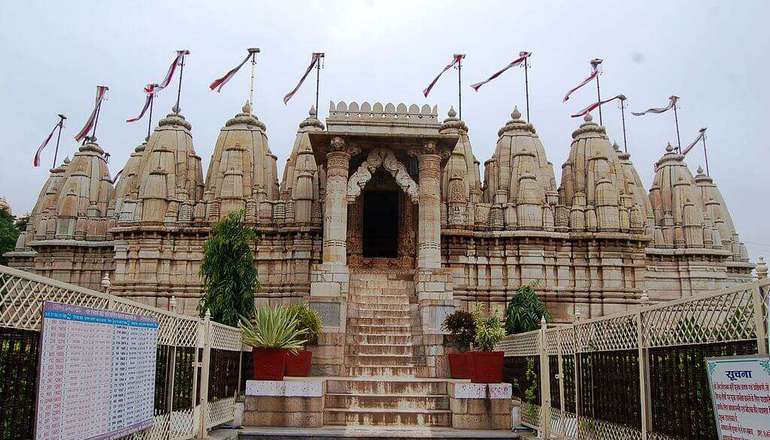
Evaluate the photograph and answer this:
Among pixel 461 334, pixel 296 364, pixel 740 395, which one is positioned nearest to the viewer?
pixel 740 395

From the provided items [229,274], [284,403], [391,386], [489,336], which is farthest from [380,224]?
[284,403]

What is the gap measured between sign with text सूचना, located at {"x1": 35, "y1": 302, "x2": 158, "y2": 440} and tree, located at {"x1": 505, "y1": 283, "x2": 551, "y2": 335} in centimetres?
1345

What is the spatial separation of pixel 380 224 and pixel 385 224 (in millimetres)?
238

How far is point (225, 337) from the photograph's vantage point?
12.1 m

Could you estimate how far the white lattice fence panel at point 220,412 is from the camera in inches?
429

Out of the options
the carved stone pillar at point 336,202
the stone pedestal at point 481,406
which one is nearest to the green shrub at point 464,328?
the stone pedestal at point 481,406

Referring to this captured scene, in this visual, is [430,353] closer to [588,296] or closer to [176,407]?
[176,407]

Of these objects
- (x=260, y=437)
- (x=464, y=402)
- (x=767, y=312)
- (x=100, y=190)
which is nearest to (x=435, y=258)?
(x=464, y=402)

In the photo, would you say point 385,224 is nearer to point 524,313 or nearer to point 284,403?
point 524,313

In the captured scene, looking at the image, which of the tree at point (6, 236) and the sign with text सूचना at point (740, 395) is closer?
the sign with text सूचना at point (740, 395)

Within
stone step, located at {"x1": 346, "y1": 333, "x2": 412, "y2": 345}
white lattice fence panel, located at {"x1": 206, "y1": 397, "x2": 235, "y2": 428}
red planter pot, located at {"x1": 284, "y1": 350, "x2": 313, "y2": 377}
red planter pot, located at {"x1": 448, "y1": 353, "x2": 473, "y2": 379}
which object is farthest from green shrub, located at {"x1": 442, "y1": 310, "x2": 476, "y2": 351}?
white lattice fence panel, located at {"x1": 206, "y1": 397, "x2": 235, "y2": 428}

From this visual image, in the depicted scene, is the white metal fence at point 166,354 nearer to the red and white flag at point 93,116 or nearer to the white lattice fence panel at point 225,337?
the white lattice fence panel at point 225,337

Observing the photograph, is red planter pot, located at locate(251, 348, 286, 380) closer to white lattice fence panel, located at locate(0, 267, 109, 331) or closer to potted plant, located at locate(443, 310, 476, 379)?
potted plant, located at locate(443, 310, 476, 379)

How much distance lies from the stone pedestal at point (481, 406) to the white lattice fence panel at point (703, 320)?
5.48 meters
